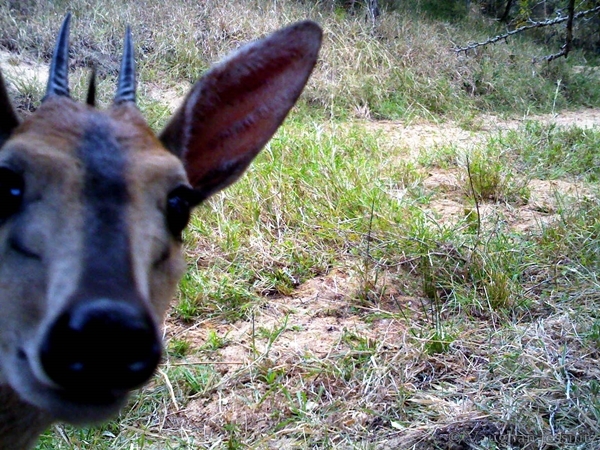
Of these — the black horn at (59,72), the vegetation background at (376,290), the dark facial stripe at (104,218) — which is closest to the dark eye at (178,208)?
the dark facial stripe at (104,218)

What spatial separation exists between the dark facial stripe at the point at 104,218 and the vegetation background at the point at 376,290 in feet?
6.10

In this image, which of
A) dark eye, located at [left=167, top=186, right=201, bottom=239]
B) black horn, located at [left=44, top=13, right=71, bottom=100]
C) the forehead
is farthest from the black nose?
black horn, located at [left=44, top=13, right=71, bottom=100]

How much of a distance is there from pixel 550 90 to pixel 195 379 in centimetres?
987

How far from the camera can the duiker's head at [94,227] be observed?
147 cm

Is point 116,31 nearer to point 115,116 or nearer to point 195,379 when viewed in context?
point 195,379

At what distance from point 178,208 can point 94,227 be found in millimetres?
440

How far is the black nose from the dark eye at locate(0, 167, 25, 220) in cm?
50

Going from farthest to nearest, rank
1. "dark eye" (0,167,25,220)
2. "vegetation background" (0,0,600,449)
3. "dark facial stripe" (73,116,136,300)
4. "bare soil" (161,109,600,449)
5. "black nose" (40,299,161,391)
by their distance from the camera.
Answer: "vegetation background" (0,0,600,449), "bare soil" (161,109,600,449), "dark eye" (0,167,25,220), "dark facial stripe" (73,116,136,300), "black nose" (40,299,161,391)

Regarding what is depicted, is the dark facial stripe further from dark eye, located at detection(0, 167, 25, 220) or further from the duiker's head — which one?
dark eye, located at detection(0, 167, 25, 220)

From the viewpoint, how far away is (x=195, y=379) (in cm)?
370

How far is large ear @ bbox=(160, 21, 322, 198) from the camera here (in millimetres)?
2479

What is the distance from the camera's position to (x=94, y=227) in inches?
65.3

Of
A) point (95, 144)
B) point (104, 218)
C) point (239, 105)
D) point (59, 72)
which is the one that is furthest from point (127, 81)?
point (104, 218)

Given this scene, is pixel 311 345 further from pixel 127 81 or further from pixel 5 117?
pixel 5 117
